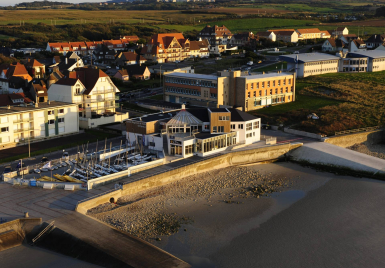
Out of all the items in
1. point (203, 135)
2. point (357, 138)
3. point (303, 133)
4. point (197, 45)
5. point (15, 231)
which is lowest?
point (15, 231)

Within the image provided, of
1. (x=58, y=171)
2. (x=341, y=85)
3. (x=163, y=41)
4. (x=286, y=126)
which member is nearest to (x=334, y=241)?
(x=58, y=171)

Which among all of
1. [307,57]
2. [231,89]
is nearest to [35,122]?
A: [231,89]

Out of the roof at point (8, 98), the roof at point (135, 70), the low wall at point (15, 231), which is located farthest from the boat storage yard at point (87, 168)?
the roof at point (135, 70)

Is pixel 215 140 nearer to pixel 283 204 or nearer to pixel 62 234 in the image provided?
pixel 283 204

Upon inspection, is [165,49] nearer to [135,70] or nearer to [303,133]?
[135,70]

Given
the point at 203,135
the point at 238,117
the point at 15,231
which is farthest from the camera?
the point at 238,117

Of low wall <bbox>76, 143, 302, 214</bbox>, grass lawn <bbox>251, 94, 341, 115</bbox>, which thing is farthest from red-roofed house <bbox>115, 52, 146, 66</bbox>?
low wall <bbox>76, 143, 302, 214</bbox>
